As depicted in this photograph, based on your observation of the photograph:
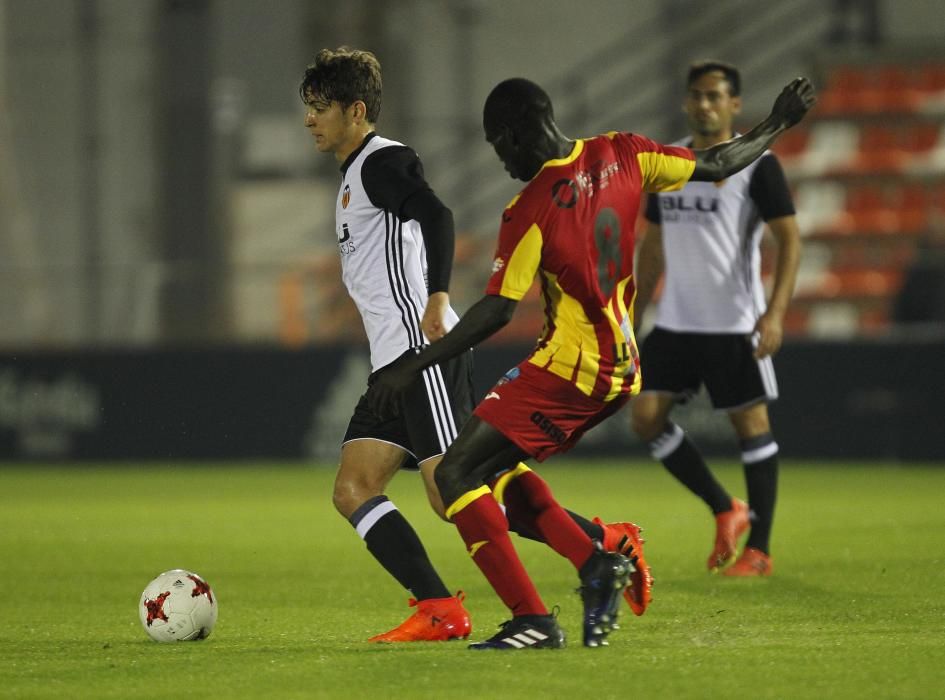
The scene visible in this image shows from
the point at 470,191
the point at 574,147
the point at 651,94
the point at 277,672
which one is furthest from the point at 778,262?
the point at 651,94

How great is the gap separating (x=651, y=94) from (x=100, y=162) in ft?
22.5

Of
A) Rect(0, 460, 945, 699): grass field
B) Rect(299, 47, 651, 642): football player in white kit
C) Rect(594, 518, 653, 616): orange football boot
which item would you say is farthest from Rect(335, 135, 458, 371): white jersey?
Rect(0, 460, 945, 699): grass field

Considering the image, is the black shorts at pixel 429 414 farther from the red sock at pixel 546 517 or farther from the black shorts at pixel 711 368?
the black shorts at pixel 711 368

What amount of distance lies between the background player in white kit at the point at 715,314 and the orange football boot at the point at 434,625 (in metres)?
2.34

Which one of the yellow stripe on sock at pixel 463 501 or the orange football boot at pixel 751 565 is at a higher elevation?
the yellow stripe on sock at pixel 463 501

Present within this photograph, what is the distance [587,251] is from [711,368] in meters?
2.77

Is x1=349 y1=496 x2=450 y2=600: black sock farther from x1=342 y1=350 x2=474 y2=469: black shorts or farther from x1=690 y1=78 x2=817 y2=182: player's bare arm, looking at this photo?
x1=690 y1=78 x2=817 y2=182: player's bare arm

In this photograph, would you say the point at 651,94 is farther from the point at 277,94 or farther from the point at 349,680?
the point at 349,680

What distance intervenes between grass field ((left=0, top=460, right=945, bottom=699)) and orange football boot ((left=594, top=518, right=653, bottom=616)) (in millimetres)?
141

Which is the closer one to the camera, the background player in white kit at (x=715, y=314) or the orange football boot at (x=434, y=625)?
the orange football boot at (x=434, y=625)

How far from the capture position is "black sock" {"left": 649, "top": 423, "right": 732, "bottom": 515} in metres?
7.73

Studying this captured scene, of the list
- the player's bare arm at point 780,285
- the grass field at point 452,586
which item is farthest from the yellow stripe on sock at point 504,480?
the player's bare arm at point 780,285

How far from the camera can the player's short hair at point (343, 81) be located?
5.71m

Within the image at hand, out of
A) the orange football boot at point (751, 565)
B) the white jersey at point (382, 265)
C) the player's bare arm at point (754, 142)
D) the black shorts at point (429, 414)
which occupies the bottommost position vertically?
the orange football boot at point (751, 565)
